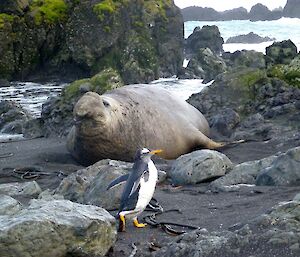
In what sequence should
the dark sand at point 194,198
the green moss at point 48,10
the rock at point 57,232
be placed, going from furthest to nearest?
the green moss at point 48,10 → the dark sand at point 194,198 → the rock at point 57,232

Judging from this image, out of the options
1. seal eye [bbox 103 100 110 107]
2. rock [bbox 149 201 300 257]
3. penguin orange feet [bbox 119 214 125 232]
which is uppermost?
rock [bbox 149 201 300 257]

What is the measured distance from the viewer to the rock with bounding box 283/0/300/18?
295ft

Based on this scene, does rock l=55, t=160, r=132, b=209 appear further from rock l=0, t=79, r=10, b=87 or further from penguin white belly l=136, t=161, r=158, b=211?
rock l=0, t=79, r=10, b=87

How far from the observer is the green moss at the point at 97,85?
13125 mm

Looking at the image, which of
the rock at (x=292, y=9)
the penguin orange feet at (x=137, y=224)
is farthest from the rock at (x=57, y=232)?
the rock at (x=292, y=9)

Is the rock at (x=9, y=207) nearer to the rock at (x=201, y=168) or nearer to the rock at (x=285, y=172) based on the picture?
the rock at (x=201, y=168)

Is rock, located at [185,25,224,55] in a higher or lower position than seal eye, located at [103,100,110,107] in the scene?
lower

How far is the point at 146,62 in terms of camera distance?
1069 inches

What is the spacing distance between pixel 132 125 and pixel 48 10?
21.2 metres

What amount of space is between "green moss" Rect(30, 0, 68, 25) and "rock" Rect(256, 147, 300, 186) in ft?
76.2

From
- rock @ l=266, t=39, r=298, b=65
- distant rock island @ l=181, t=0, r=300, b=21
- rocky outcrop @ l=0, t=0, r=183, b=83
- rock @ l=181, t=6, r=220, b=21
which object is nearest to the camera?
rock @ l=266, t=39, r=298, b=65

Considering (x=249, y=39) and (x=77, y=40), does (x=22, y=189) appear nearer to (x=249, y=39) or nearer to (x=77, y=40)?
(x=77, y=40)

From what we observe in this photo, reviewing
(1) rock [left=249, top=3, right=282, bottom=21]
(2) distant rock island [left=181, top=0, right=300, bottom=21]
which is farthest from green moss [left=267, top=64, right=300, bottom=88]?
(1) rock [left=249, top=3, right=282, bottom=21]

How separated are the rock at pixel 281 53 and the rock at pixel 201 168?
794cm
